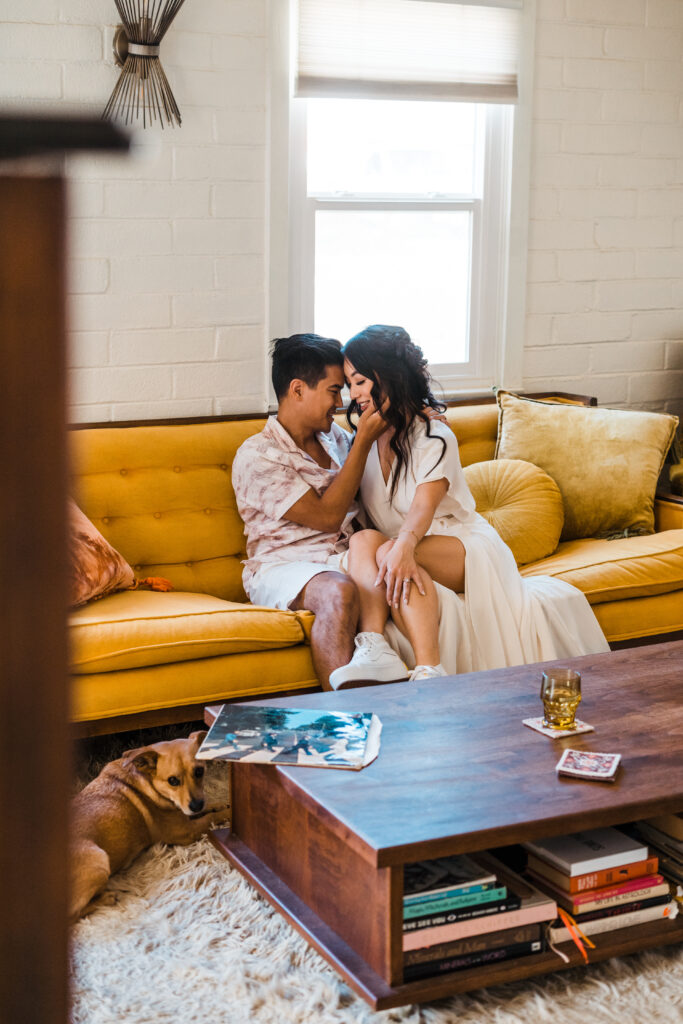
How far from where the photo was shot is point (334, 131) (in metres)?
3.85

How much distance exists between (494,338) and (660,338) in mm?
734

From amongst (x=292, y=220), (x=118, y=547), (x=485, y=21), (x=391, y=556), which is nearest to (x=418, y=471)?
(x=391, y=556)

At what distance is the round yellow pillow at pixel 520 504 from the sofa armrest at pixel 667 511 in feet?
1.22

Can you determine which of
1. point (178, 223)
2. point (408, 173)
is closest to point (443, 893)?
point (178, 223)

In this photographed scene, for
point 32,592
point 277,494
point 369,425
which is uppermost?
point 32,592

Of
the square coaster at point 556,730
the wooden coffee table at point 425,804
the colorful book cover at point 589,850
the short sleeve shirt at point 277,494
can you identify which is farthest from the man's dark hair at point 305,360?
the colorful book cover at point 589,850

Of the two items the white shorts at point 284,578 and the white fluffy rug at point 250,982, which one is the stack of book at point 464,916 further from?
the white shorts at point 284,578

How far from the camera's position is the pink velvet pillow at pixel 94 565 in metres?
2.93

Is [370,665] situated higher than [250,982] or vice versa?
[370,665]

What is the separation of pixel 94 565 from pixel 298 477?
63 cm

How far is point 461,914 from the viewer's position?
186 centimetres

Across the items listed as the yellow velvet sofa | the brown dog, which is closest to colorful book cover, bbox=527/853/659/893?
the brown dog

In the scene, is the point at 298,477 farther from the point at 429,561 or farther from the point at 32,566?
the point at 32,566

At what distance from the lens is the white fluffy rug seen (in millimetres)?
1878
